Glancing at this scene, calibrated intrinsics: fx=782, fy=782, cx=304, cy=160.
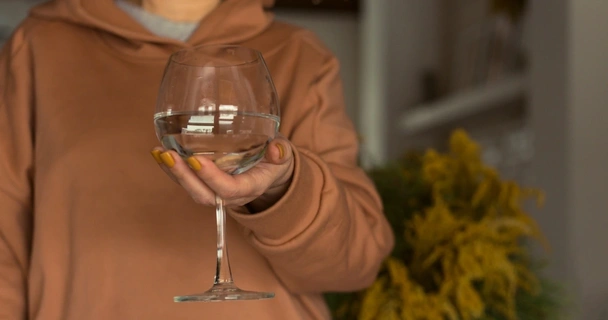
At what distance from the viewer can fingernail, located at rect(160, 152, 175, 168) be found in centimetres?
53

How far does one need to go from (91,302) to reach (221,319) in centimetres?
13

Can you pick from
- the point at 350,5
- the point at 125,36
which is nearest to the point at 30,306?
the point at 125,36

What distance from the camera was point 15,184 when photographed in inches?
32.0

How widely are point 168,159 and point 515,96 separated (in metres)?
1.44

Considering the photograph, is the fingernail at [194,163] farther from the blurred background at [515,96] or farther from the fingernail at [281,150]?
the blurred background at [515,96]

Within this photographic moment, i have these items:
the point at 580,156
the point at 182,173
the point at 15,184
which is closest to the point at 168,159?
the point at 182,173

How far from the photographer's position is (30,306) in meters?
0.79

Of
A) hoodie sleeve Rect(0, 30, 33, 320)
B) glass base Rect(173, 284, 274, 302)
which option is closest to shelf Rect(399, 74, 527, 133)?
hoodie sleeve Rect(0, 30, 33, 320)

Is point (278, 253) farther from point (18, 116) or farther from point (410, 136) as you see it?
point (410, 136)

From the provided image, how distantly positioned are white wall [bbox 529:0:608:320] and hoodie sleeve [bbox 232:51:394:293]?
74cm

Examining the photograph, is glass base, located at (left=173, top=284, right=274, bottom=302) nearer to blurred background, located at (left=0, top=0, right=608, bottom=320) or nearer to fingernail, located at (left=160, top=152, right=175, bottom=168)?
fingernail, located at (left=160, top=152, right=175, bottom=168)

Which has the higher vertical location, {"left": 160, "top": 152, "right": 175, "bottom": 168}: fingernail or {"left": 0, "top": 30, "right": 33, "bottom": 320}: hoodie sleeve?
{"left": 160, "top": 152, "right": 175, "bottom": 168}: fingernail

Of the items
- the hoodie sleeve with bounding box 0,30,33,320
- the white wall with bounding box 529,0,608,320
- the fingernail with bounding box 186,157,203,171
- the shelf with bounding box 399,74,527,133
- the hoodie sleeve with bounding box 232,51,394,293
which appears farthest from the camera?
the shelf with bounding box 399,74,527,133

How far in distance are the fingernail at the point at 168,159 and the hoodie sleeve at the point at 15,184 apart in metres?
0.34
